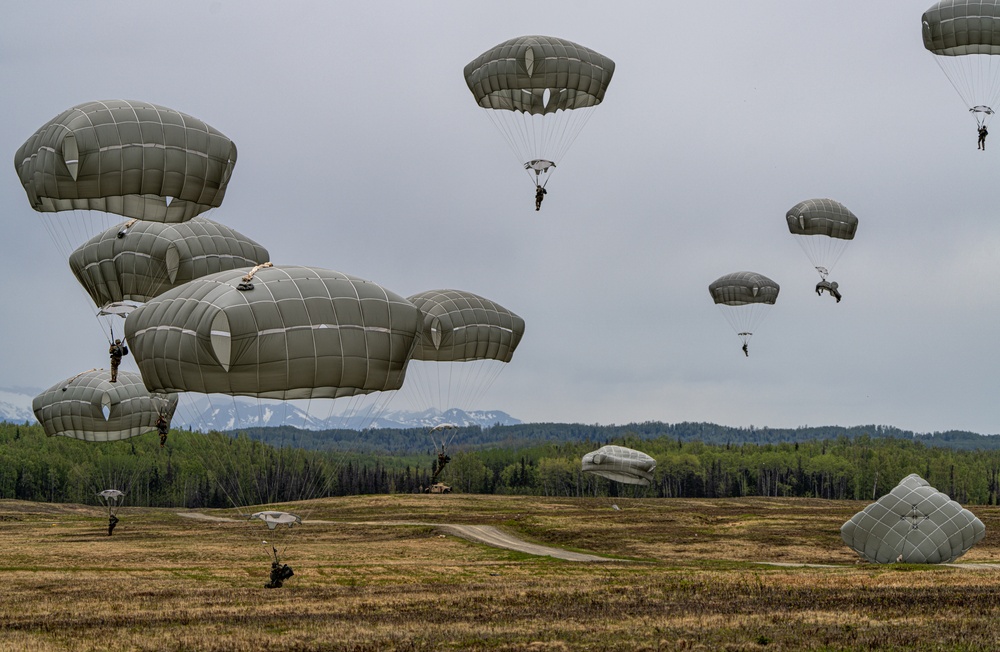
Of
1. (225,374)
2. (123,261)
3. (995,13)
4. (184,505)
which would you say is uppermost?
(995,13)

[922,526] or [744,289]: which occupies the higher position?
[744,289]

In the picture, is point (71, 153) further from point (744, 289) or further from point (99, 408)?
point (744, 289)

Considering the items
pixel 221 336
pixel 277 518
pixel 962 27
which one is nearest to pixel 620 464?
pixel 962 27

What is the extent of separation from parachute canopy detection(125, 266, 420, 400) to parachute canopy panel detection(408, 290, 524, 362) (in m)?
20.3

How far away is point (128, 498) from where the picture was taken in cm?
18725

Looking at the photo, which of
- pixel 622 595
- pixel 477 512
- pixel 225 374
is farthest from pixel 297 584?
pixel 477 512

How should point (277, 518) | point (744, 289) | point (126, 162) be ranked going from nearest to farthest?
point (277, 518)
point (126, 162)
point (744, 289)

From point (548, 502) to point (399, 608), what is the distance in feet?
355

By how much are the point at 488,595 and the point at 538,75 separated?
27292 millimetres

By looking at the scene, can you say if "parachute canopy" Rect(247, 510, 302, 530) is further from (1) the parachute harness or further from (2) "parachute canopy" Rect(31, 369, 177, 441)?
(2) "parachute canopy" Rect(31, 369, 177, 441)

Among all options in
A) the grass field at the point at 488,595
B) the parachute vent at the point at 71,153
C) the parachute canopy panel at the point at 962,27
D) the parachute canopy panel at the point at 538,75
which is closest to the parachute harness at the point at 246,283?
the grass field at the point at 488,595

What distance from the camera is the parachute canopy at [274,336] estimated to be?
26359 millimetres

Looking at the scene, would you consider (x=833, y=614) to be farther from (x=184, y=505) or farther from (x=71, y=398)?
(x=184, y=505)

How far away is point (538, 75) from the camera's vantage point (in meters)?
51.6
